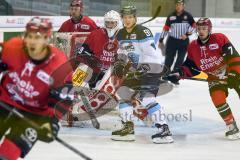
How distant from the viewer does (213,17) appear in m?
7.84

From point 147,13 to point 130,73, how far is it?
315cm

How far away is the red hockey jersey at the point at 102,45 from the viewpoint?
16.3 ft

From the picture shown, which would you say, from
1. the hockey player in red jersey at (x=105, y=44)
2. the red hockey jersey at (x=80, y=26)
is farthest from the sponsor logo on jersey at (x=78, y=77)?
the red hockey jersey at (x=80, y=26)

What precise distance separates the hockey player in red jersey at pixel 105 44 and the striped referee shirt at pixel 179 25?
2.06 meters

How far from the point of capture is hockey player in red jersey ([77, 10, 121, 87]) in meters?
4.93

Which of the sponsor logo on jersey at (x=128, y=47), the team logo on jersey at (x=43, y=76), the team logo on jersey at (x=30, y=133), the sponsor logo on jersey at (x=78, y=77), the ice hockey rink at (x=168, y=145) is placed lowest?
the ice hockey rink at (x=168, y=145)

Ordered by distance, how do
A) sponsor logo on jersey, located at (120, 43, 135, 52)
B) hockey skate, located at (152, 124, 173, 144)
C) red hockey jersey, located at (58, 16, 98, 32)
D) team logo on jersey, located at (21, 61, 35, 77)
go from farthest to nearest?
red hockey jersey, located at (58, 16, 98, 32) < sponsor logo on jersey, located at (120, 43, 135, 52) < hockey skate, located at (152, 124, 173, 144) < team logo on jersey, located at (21, 61, 35, 77)

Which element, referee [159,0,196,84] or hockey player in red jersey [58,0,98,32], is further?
referee [159,0,196,84]

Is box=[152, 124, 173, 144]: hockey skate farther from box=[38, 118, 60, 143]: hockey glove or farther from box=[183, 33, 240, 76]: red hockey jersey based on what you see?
box=[38, 118, 60, 143]: hockey glove

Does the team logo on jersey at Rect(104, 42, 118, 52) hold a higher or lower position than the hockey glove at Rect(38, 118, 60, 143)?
higher

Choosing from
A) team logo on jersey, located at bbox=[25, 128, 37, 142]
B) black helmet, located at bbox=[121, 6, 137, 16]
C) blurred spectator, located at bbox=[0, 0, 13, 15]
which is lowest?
team logo on jersey, located at bbox=[25, 128, 37, 142]

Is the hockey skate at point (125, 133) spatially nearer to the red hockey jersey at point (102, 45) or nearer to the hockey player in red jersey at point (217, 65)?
the hockey player in red jersey at point (217, 65)

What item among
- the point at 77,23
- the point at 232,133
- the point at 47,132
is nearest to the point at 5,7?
the point at 77,23

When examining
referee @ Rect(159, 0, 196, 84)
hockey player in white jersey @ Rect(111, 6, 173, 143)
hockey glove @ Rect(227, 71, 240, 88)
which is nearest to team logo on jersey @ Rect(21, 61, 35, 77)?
hockey player in white jersey @ Rect(111, 6, 173, 143)
